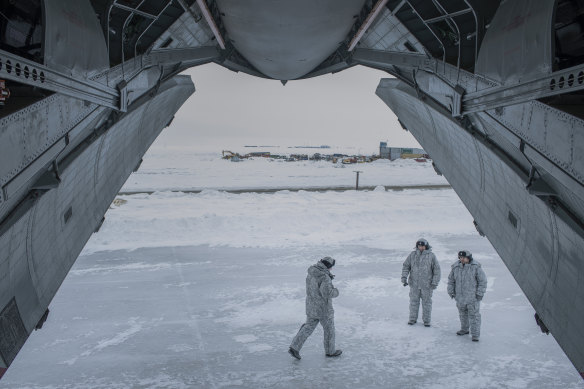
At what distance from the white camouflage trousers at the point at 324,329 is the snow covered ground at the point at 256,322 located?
0.21 meters

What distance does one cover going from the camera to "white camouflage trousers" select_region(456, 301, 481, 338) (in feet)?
22.7

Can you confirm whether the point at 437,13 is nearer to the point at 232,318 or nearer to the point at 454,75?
the point at 454,75

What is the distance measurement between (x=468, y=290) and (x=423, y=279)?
0.83 metres

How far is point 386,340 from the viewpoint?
6.96 meters

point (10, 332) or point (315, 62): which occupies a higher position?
point (315, 62)

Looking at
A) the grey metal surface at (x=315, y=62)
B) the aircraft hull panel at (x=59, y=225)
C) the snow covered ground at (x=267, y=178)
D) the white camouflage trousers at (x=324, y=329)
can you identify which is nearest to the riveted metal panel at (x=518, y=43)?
the grey metal surface at (x=315, y=62)

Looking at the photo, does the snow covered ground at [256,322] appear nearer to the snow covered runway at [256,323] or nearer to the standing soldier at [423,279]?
the snow covered runway at [256,323]

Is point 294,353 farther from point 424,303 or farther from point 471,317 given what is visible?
point 471,317

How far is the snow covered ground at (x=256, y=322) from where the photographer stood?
582 cm

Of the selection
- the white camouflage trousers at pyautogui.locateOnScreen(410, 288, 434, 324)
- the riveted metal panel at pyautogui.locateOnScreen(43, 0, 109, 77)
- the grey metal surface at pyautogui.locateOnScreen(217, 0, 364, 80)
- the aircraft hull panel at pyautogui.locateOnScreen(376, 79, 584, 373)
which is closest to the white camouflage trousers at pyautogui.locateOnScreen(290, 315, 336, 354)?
the white camouflage trousers at pyautogui.locateOnScreen(410, 288, 434, 324)

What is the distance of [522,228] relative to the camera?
5715 millimetres

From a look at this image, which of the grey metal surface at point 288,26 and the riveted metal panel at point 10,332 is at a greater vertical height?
the grey metal surface at point 288,26

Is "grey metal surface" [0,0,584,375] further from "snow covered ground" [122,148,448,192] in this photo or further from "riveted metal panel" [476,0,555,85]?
"snow covered ground" [122,148,448,192]

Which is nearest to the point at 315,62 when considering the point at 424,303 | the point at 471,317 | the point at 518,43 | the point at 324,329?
the point at 518,43
